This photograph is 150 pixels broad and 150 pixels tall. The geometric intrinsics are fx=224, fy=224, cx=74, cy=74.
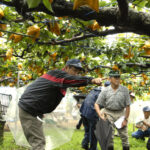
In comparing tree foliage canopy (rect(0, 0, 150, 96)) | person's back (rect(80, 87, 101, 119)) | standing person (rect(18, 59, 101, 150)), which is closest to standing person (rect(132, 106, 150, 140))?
tree foliage canopy (rect(0, 0, 150, 96))

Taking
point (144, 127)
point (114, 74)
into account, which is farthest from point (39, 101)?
point (144, 127)

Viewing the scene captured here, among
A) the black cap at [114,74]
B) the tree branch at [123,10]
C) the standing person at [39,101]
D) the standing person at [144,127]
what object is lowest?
the standing person at [144,127]

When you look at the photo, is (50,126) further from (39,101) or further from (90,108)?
(39,101)

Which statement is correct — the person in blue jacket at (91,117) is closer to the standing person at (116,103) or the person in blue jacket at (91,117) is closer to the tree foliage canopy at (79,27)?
the standing person at (116,103)

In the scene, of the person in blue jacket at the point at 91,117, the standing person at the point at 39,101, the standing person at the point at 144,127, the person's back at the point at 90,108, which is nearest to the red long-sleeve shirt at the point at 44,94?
the standing person at the point at 39,101

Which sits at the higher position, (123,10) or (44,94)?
(123,10)

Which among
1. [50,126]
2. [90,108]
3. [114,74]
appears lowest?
[50,126]

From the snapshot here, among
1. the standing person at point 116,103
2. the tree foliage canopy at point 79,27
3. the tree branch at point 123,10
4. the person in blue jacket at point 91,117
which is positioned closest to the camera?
the tree branch at point 123,10

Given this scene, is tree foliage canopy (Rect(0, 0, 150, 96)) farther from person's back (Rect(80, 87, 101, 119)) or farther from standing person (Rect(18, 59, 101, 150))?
person's back (Rect(80, 87, 101, 119))

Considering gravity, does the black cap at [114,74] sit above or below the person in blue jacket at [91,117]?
above

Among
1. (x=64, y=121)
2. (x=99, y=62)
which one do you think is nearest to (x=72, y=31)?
Result: (x=64, y=121)

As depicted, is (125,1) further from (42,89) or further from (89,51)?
(89,51)

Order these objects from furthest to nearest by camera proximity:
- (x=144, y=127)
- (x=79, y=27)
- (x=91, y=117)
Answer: (x=144, y=127), (x=91, y=117), (x=79, y=27)

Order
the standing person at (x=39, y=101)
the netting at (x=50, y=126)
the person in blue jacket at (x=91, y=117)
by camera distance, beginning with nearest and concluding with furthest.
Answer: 1. the standing person at (x=39, y=101)
2. the person in blue jacket at (x=91, y=117)
3. the netting at (x=50, y=126)
